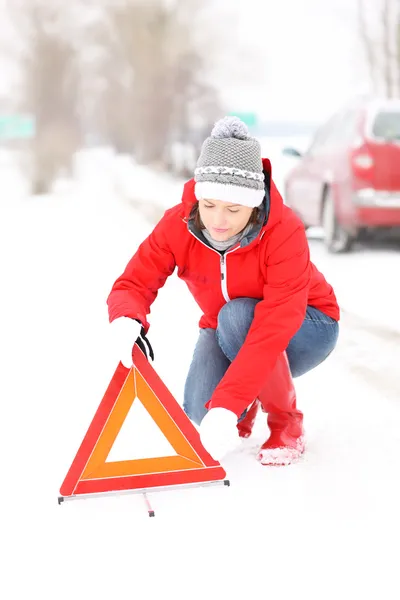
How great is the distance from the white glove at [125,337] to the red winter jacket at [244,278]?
0.20ft

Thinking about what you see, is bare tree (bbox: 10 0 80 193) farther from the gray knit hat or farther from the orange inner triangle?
the orange inner triangle

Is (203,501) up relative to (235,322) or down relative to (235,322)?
down

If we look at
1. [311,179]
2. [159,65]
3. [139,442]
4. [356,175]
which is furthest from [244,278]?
[159,65]

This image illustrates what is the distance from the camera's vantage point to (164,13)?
33.8m

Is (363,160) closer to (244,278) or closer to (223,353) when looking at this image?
(223,353)

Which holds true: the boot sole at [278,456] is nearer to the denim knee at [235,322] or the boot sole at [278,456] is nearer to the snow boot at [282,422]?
the snow boot at [282,422]

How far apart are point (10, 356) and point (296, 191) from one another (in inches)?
225

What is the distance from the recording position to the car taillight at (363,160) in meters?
8.07

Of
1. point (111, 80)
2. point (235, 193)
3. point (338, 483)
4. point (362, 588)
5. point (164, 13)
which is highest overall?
point (235, 193)

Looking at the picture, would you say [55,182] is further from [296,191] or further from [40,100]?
[296,191]

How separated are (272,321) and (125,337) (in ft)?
1.49

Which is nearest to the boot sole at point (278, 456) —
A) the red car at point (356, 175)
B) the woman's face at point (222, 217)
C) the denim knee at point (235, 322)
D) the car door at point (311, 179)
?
the denim knee at point (235, 322)

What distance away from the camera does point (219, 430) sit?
2520 mm

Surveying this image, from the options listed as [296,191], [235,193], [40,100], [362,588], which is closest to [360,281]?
[296,191]
